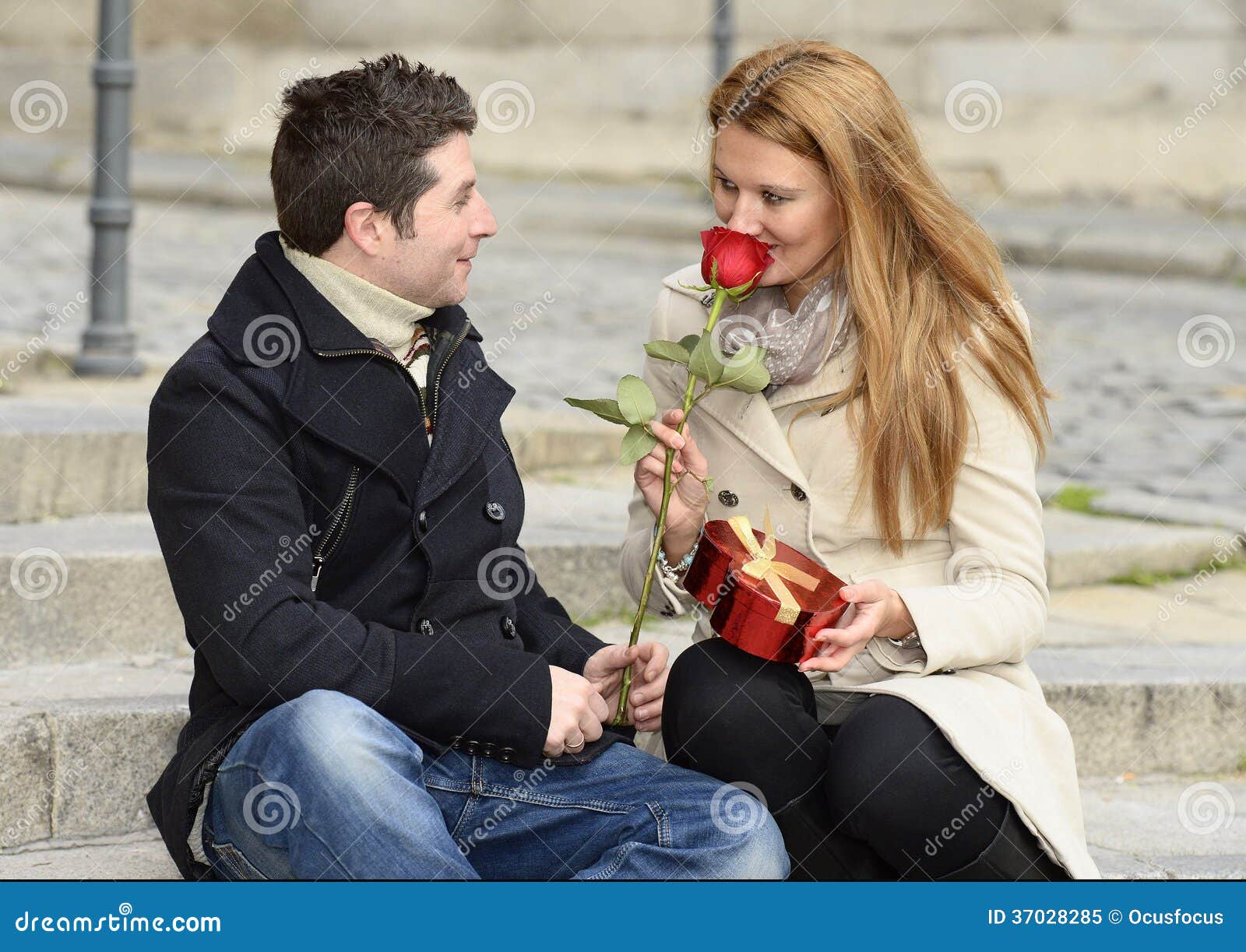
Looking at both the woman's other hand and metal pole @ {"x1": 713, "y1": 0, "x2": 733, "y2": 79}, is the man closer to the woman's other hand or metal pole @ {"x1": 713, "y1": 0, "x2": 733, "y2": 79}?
the woman's other hand

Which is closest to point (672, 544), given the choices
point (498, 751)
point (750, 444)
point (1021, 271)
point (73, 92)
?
point (750, 444)

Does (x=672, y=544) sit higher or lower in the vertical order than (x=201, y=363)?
lower

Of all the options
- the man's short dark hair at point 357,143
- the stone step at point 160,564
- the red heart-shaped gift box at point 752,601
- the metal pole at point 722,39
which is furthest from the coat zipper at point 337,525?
the metal pole at point 722,39

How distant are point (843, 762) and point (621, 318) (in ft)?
19.8

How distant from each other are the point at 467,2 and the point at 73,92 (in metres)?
3.57

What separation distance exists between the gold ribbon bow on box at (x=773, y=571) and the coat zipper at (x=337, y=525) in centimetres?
63

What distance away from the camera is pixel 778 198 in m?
2.79

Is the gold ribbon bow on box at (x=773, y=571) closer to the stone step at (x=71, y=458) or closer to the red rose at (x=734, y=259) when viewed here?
the red rose at (x=734, y=259)

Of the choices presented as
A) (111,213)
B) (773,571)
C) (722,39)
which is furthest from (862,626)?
(722,39)

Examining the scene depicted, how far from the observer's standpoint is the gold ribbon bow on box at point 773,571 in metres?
2.56

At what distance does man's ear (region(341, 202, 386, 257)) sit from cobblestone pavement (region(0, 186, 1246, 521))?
1239 mm

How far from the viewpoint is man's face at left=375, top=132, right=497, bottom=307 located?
266 cm
